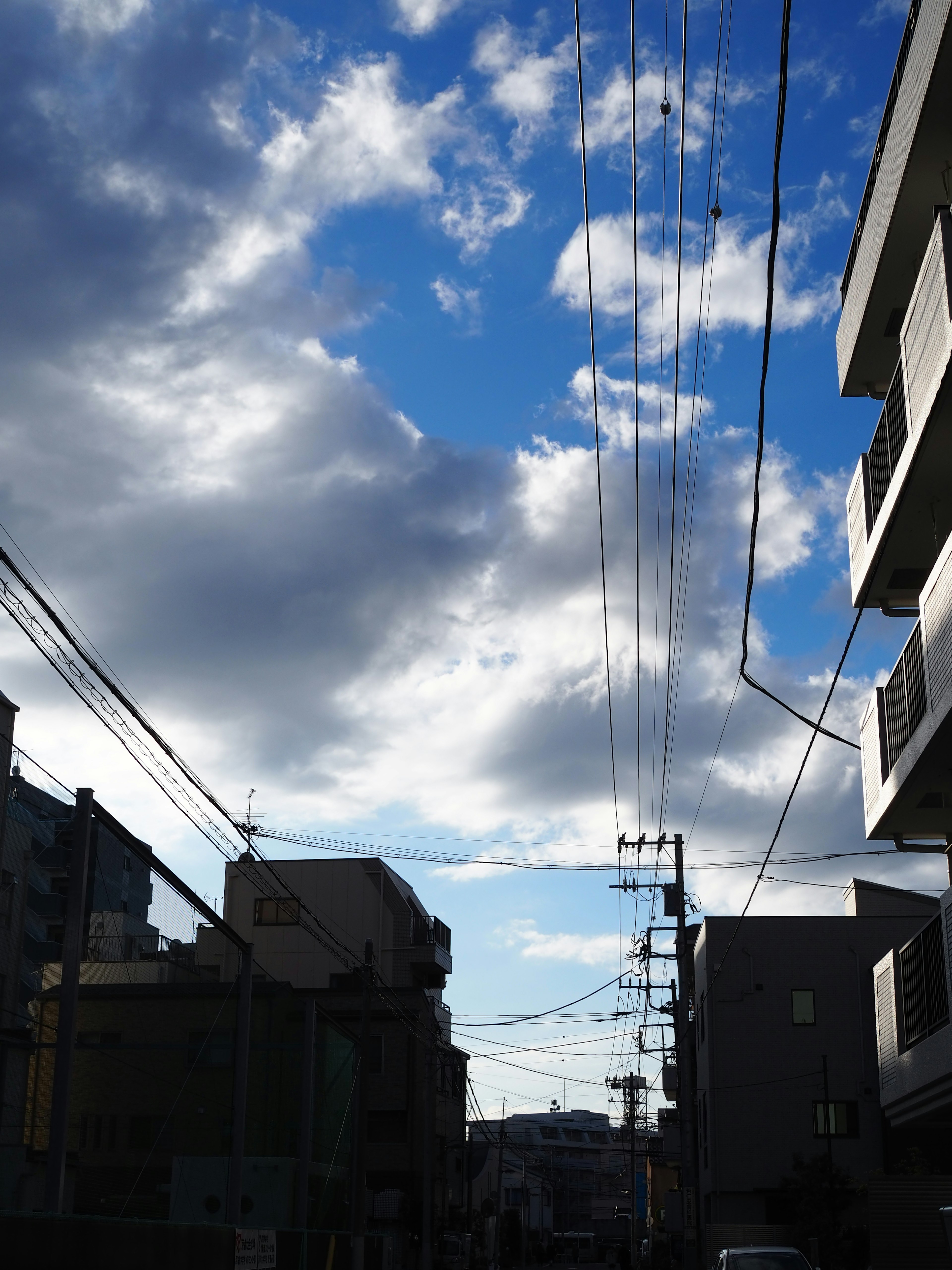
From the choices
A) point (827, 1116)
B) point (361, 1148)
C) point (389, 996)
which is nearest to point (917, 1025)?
point (361, 1148)

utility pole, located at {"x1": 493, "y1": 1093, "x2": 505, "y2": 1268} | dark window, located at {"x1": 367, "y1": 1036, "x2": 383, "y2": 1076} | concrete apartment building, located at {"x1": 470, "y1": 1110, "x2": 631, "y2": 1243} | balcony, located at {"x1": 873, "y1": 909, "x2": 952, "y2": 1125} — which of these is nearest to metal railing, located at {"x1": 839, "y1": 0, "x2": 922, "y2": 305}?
balcony, located at {"x1": 873, "y1": 909, "x2": 952, "y2": 1125}

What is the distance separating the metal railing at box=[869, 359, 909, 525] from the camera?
49.5 ft

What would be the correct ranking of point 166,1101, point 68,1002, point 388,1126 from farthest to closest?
point 388,1126
point 166,1101
point 68,1002

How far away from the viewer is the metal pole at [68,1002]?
811 centimetres

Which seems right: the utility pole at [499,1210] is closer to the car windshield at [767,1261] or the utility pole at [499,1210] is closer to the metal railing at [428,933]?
the metal railing at [428,933]

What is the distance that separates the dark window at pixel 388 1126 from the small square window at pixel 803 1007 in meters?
18.3

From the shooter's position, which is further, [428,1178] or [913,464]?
[428,1178]

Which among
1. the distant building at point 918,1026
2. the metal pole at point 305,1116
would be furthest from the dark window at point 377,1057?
the metal pole at point 305,1116

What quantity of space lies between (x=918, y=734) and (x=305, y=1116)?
1029 cm

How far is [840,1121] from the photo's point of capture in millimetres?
37594

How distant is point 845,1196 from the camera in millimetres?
31547

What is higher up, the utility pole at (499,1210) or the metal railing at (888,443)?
the metal railing at (888,443)

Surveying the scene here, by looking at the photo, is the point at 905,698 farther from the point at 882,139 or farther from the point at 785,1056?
the point at 785,1056

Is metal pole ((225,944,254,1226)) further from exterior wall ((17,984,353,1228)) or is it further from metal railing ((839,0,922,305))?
metal railing ((839,0,922,305))
